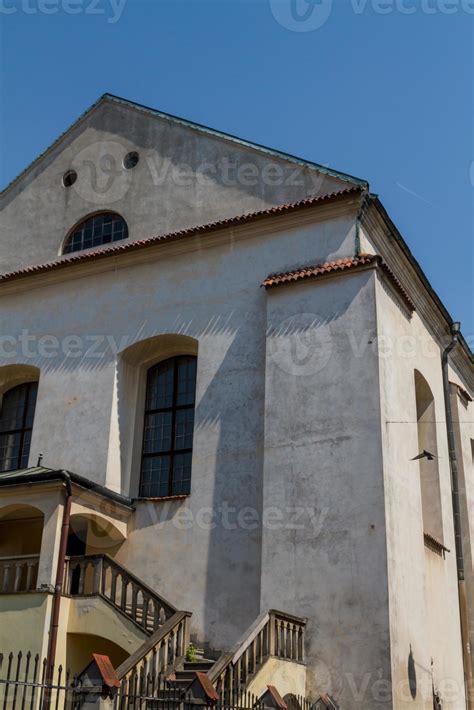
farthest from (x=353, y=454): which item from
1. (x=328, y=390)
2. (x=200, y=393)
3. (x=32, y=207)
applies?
(x=32, y=207)

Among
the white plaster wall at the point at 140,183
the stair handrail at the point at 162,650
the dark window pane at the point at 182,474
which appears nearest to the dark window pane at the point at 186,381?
the dark window pane at the point at 182,474

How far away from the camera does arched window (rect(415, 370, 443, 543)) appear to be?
18.1 meters

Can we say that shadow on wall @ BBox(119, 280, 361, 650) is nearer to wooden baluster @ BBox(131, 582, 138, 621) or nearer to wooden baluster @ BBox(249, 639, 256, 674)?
wooden baluster @ BBox(131, 582, 138, 621)

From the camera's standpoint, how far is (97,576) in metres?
13.9

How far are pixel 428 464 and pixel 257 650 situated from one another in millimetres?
7983

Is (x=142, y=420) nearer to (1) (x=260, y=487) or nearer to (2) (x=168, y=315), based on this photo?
(2) (x=168, y=315)

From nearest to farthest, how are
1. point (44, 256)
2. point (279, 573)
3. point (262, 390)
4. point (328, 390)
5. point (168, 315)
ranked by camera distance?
point (279, 573) → point (328, 390) → point (262, 390) → point (168, 315) → point (44, 256)

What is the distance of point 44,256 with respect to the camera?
66.6 ft

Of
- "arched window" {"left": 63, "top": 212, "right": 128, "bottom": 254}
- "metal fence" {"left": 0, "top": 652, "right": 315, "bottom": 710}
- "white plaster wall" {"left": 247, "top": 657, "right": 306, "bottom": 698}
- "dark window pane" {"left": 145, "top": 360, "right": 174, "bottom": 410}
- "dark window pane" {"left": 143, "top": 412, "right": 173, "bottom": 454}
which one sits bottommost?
"metal fence" {"left": 0, "top": 652, "right": 315, "bottom": 710}

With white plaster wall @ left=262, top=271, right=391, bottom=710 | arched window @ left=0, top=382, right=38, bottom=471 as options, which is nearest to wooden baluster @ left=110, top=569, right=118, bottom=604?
white plaster wall @ left=262, top=271, right=391, bottom=710

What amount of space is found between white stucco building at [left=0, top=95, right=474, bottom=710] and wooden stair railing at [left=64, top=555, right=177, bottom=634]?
59mm

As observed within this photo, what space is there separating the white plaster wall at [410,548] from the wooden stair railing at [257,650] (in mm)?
1558

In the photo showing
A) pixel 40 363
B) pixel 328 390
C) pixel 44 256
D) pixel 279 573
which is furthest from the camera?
pixel 44 256

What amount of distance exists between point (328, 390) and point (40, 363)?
289 inches
